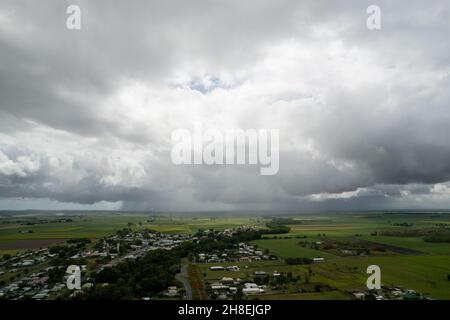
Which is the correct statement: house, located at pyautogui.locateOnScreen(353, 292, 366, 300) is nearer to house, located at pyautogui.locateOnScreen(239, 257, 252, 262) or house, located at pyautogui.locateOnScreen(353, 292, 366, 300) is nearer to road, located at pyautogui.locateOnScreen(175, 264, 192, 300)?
road, located at pyautogui.locateOnScreen(175, 264, 192, 300)

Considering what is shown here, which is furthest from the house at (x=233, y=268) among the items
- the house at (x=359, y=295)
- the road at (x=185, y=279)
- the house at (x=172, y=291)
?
the house at (x=359, y=295)

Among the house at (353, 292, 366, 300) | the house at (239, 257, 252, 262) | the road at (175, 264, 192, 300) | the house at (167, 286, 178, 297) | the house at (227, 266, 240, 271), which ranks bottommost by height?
the house at (239, 257, 252, 262)

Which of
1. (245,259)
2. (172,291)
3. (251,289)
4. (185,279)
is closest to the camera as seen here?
(172,291)

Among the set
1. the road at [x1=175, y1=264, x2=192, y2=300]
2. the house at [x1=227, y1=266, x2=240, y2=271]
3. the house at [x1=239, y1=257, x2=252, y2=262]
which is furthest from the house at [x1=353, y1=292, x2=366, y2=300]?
the house at [x1=239, y1=257, x2=252, y2=262]

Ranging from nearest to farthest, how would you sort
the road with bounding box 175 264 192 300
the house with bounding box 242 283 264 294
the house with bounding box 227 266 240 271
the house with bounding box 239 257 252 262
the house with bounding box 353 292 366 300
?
the house with bounding box 353 292 366 300, the house with bounding box 242 283 264 294, the road with bounding box 175 264 192 300, the house with bounding box 227 266 240 271, the house with bounding box 239 257 252 262

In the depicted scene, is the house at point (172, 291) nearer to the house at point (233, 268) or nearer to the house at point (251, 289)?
the house at point (251, 289)

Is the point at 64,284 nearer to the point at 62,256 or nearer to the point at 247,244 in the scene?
the point at 62,256

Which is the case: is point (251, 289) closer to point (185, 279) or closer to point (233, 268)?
point (185, 279)

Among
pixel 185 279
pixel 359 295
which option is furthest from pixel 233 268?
pixel 359 295

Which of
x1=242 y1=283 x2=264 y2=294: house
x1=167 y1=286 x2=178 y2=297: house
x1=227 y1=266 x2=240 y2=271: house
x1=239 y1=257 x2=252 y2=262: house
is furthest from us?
x1=239 y1=257 x2=252 y2=262: house

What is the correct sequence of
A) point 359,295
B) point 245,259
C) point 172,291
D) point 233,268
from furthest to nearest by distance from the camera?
point 245,259 → point 233,268 → point 172,291 → point 359,295
